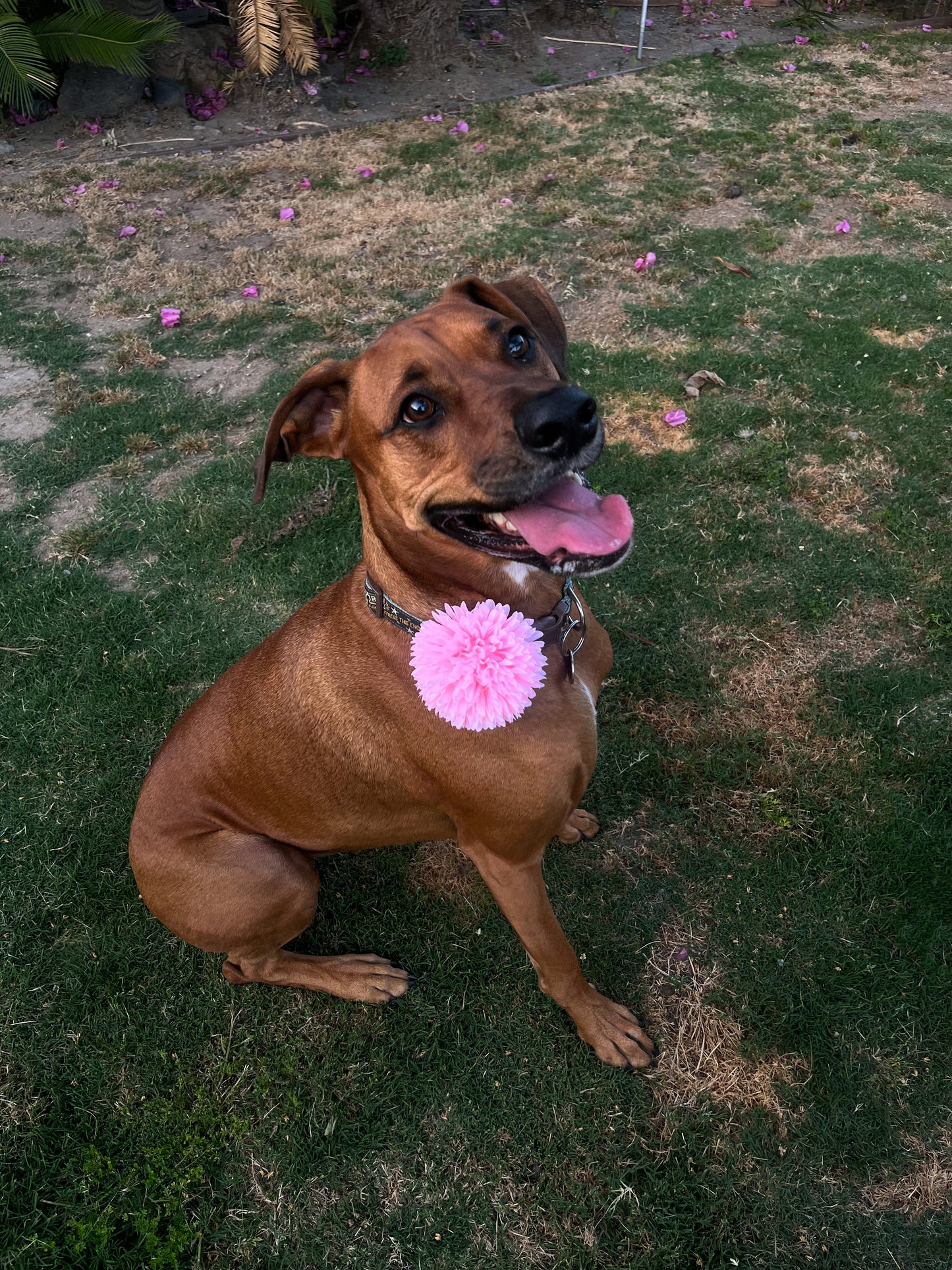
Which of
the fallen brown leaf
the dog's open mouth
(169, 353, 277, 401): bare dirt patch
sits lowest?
(169, 353, 277, 401): bare dirt patch

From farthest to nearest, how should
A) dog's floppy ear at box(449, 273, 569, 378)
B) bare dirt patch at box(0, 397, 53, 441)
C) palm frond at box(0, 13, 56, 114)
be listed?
palm frond at box(0, 13, 56, 114) < bare dirt patch at box(0, 397, 53, 441) < dog's floppy ear at box(449, 273, 569, 378)

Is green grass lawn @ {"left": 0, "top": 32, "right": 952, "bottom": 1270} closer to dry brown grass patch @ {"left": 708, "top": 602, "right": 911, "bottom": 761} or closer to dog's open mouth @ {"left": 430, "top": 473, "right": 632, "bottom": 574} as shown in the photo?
dry brown grass patch @ {"left": 708, "top": 602, "right": 911, "bottom": 761}

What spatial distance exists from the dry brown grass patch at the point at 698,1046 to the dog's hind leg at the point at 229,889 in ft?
4.67

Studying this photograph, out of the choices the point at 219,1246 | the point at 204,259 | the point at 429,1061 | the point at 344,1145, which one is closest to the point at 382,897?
the point at 429,1061

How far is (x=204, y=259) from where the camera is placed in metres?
7.55

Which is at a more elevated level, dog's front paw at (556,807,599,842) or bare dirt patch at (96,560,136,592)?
bare dirt patch at (96,560,136,592)

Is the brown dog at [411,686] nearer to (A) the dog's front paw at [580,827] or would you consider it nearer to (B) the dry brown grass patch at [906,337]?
(A) the dog's front paw at [580,827]

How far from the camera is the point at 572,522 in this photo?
230 cm

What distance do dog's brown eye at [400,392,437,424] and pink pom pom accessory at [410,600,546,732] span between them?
1.99 ft

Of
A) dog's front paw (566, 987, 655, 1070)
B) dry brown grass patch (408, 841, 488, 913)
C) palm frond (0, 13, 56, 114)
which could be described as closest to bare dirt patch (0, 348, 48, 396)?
palm frond (0, 13, 56, 114)

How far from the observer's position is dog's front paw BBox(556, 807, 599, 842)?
345cm

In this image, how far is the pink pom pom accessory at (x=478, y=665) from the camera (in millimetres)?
2236

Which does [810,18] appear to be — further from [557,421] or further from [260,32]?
[557,421]

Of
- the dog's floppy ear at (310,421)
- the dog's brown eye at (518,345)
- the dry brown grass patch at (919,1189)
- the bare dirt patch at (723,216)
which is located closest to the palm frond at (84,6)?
the bare dirt patch at (723,216)
